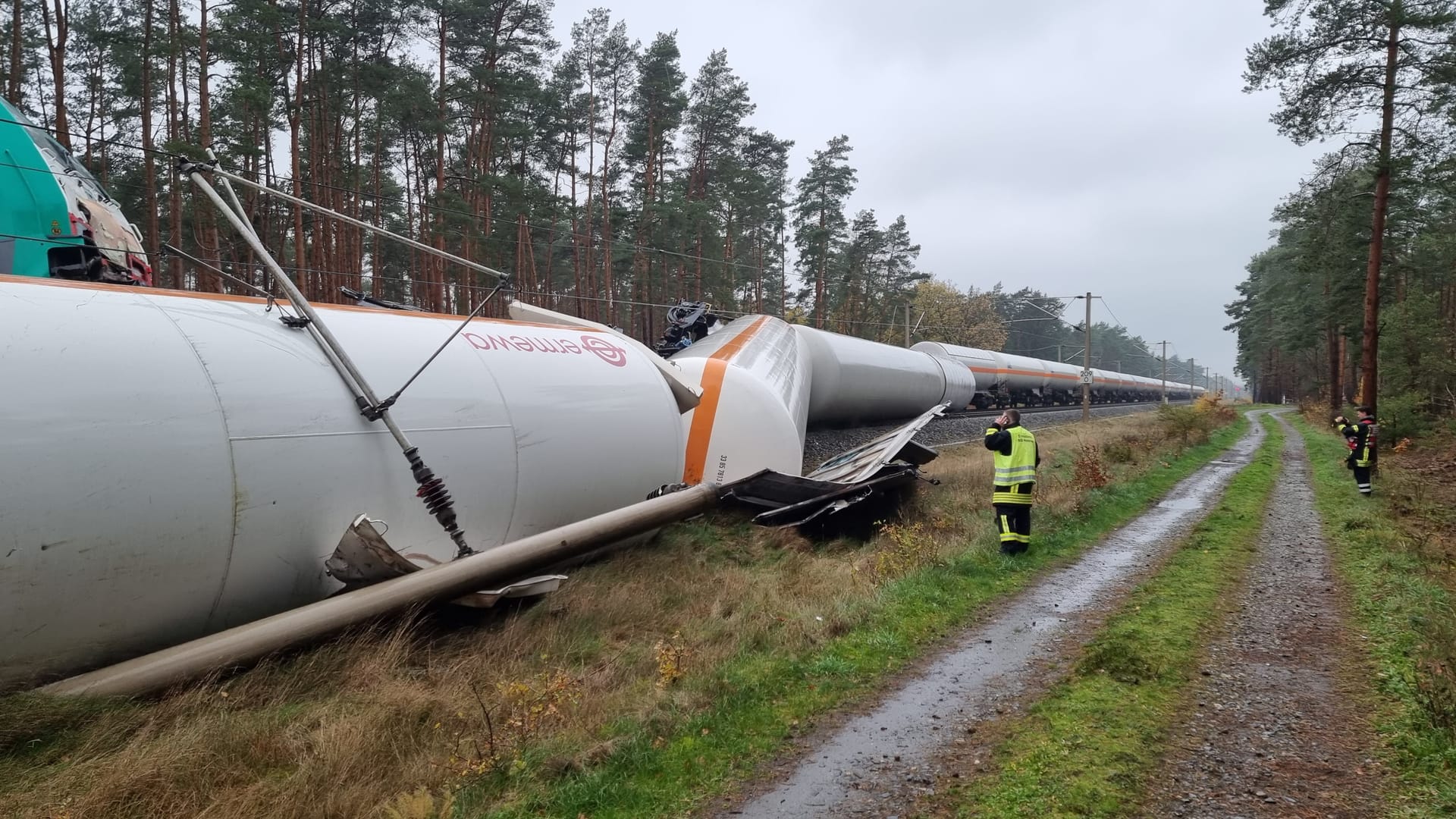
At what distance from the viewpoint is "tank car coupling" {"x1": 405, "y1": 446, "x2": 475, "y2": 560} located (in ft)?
18.2

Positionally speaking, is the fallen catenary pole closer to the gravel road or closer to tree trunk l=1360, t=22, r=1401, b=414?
the gravel road

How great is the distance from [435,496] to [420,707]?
148 cm

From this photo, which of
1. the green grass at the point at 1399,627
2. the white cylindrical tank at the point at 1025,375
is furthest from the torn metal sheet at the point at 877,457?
the white cylindrical tank at the point at 1025,375

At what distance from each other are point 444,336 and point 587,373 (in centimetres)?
140

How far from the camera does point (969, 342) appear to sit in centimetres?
6706

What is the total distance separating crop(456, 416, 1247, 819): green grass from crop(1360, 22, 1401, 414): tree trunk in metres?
14.7

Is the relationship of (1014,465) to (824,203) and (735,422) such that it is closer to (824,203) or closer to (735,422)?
(735,422)

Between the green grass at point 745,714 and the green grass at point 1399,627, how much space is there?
2543mm

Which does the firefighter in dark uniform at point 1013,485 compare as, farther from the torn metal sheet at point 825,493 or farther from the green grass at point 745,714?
the torn metal sheet at point 825,493

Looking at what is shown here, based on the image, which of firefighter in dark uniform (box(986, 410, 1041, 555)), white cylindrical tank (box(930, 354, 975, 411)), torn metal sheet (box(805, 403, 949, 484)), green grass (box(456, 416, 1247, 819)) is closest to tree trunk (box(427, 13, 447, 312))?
white cylindrical tank (box(930, 354, 975, 411))

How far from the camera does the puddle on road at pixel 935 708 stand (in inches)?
148

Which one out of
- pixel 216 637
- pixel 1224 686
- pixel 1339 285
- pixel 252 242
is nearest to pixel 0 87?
pixel 252 242

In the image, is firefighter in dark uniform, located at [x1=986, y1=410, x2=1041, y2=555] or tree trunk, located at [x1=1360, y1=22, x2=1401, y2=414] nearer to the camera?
firefighter in dark uniform, located at [x1=986, y1=410, x2=1041, y2=555]

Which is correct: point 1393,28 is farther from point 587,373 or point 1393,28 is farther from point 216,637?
point 216,637
